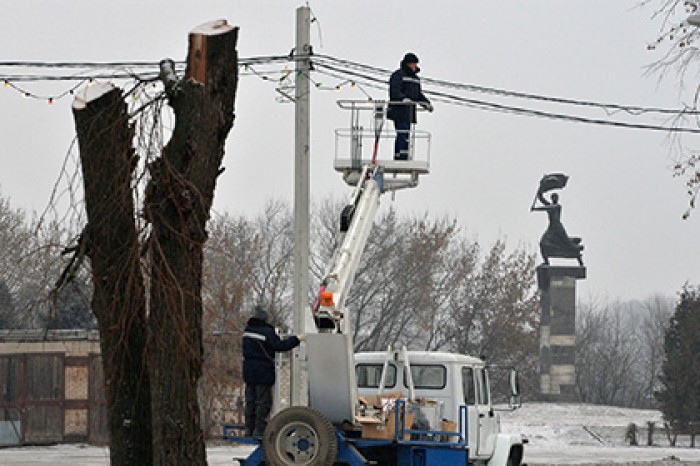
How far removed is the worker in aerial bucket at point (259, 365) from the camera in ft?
53.7

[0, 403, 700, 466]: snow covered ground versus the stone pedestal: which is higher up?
the stone pedestal

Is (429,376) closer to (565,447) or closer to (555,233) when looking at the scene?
(565,447)

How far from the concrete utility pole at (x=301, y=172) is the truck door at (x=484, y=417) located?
3102 mm

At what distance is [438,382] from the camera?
18.5 meters

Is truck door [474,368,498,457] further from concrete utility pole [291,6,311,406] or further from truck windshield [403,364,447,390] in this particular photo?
concrete utility pole [291,6,311,406]

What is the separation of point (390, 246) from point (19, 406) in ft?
89.6

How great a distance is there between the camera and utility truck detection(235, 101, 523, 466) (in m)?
15.4

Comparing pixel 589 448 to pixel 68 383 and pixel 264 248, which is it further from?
pixel 264 248

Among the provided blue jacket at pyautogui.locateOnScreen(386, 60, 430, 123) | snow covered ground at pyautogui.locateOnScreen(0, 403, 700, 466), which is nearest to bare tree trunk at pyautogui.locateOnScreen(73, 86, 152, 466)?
snow covered ground at pyautogui.locateOnScreen(0, 403, 700, 466)

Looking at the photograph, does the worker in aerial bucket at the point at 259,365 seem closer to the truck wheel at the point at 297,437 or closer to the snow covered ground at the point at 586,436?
the truck wheel at the point at 297,437

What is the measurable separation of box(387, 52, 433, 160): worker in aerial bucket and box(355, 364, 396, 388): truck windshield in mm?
3957

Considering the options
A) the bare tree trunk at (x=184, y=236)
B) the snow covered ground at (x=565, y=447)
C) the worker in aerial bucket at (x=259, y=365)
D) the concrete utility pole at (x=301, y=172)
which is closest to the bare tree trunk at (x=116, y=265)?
the bare tree trunk at (x=184, y=236)

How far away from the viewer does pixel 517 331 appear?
60.8m

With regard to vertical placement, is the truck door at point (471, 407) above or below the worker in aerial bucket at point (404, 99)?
below
